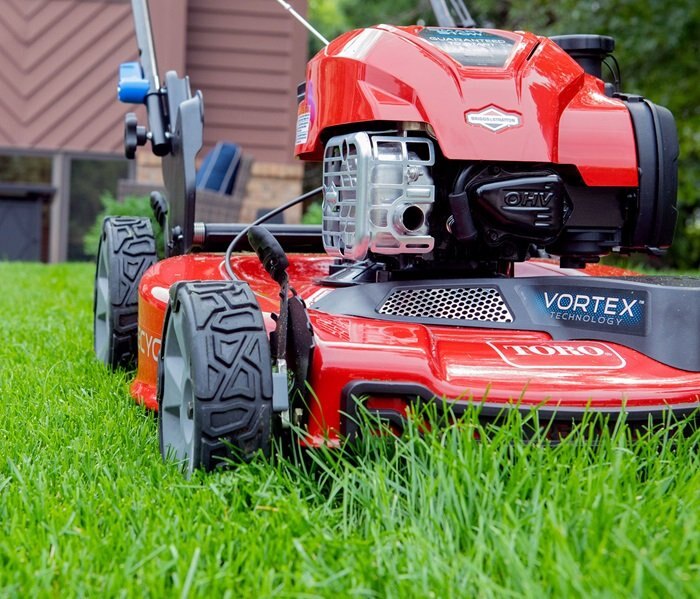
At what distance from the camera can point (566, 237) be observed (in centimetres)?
241

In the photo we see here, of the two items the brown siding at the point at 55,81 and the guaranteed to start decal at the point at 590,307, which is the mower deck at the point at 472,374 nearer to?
the guaranteed to start decal at the point at 590,307

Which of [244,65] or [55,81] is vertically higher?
[244,65]

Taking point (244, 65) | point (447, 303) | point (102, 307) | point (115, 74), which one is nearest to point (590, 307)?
point (447, 303)

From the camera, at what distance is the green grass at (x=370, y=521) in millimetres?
1348

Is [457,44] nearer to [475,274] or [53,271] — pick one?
[475,274]

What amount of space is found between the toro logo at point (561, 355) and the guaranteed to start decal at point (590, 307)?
0.06m

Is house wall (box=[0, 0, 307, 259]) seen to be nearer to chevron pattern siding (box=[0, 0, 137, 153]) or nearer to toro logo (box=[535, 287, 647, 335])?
chevron pattern siding (box=[0, 0, 137, 153])

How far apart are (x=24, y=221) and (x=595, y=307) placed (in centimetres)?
761

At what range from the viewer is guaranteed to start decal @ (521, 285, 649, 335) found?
2.11m

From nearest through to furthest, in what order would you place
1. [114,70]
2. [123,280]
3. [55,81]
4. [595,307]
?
[595,307] < [123,280] < [55,81] < [114,70]

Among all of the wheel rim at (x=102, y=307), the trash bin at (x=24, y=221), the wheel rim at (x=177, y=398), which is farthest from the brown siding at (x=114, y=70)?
the wheel rim at (x=177, y=398)

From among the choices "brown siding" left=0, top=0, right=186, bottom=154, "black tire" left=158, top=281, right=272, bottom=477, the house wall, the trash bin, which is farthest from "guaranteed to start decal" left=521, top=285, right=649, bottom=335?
the trash bin

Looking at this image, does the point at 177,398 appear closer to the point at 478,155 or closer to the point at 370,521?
the point at 370,521

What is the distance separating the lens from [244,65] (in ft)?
26.7
